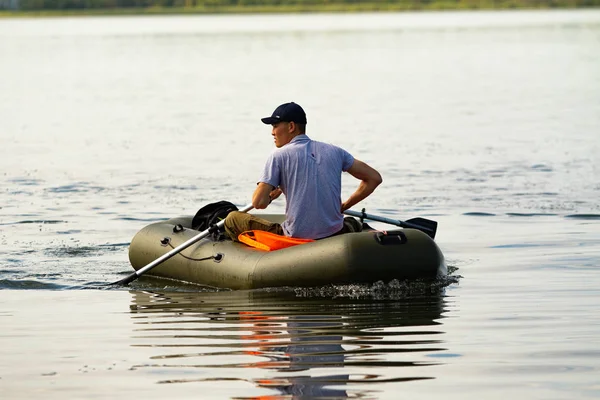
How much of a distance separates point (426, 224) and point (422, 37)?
59143 millimetres

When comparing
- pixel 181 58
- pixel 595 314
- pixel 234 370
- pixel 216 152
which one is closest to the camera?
pixel 234 370

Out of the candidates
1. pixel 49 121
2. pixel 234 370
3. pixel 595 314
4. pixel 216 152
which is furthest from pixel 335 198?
pixel 49 121

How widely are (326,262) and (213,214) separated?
1.56 metres

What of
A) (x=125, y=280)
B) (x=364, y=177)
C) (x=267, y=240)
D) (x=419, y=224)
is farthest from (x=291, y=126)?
(x=125, y=280)

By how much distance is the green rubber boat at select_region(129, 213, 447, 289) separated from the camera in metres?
9.20

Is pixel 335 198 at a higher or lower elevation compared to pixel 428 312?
higher

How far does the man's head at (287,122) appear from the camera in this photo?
9227mm

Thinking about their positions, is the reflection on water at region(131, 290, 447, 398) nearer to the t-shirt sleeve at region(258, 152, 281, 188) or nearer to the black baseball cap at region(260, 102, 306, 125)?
the t-shirt sleeve at region(258, 152, 281, 188)

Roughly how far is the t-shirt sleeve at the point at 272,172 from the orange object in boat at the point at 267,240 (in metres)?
0.48

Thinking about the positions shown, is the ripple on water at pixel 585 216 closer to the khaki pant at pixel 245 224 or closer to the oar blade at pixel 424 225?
the oar blade at pixel 424 225

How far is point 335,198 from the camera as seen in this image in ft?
30.8

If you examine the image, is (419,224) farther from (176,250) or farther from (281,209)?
(281,209)

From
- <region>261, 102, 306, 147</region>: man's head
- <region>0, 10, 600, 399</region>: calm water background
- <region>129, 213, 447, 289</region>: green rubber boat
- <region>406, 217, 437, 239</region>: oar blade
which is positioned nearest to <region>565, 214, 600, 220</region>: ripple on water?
<region>0, 10, 600, 399</region>: calm water background

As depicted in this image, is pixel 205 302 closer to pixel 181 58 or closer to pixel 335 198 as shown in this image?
pixel 335 198
